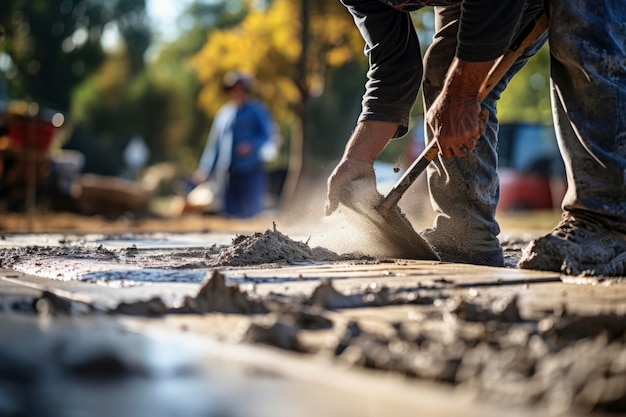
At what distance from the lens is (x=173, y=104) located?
5450cm

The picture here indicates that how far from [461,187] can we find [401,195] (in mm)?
482

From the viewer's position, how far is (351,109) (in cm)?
4744

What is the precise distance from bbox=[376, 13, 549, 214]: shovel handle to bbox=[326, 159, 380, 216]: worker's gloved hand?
4.3 inches

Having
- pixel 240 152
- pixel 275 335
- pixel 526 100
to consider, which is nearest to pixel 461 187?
pixel 275 335

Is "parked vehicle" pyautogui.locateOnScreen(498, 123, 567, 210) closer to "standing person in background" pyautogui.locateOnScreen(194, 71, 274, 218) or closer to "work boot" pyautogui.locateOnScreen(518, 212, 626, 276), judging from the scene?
"standing person in background" pyautogui.locateOnScreen(194, 71, 274, 218)

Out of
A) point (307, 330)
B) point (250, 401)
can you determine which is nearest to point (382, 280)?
point (307, 330)

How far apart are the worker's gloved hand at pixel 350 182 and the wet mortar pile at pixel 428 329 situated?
0.84 m

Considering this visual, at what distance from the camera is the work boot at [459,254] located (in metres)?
4.45

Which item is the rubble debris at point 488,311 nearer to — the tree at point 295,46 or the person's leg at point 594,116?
the person's leg at point 594,116

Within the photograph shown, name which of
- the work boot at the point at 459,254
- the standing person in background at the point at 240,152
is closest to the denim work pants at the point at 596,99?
the work boot at the point at 459,254

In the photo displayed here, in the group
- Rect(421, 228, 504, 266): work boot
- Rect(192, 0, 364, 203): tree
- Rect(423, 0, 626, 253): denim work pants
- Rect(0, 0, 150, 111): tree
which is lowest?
Rect(421, 228, 504, 266): work boot

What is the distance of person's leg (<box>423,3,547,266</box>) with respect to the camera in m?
4.52

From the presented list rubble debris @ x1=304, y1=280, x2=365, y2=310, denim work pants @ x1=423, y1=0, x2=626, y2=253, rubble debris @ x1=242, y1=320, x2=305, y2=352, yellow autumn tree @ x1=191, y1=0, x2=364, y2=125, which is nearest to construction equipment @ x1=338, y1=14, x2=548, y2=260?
denim work pants @ x1=423, y1=0, x2=626, y2=253

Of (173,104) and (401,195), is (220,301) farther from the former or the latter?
(173,104)
